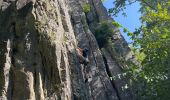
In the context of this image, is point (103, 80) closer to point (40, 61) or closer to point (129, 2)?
point (40, 61)

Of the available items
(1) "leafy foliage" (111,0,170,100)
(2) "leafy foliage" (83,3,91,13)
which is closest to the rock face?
(1) "leafy foliage" (111,0,170,100)

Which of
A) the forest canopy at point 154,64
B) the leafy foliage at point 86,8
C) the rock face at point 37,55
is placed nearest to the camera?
the rock face at point 37,55

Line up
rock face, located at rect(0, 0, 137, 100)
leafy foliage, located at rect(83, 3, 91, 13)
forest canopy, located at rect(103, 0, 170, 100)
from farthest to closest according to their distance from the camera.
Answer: leafy foliage, located at rect(83, 3, 91, 13)
forest canopy, located at rect(103, 0, 170, 100)
rock face, located at rect(0, 0, 137, 100)

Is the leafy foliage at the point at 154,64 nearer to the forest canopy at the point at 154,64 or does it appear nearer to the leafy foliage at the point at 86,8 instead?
the forest canopy at the point at 154,64

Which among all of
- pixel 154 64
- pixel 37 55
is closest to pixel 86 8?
pixel 154 64

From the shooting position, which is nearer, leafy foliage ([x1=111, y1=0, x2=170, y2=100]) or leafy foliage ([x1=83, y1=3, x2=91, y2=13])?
leafy foliage ([x1=111, y1=0, x2=170, y2=100])

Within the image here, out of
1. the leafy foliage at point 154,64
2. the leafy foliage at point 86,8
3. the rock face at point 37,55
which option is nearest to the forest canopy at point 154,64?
the leafy foliage at point 154,64

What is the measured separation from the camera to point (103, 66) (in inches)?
771

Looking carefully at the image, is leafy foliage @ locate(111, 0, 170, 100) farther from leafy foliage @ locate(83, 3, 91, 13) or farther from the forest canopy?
leafy foliage @ locate(83, 3, 91, 13)

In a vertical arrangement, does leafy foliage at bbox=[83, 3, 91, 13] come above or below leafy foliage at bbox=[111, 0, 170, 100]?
above

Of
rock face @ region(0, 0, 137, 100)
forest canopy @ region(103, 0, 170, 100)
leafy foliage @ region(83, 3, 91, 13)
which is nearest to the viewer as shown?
rock face @ region(0, 0, 137, 100)

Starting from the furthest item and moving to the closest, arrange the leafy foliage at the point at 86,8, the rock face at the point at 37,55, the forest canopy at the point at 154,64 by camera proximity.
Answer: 1. the leafy foliage at the point at 86,8
2. the forest canopy at the point at 154,64
3. the rock face at the point at 37,55

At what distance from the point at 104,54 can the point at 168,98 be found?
632cm

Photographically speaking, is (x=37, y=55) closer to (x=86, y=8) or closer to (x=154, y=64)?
(x=154, y=64)
